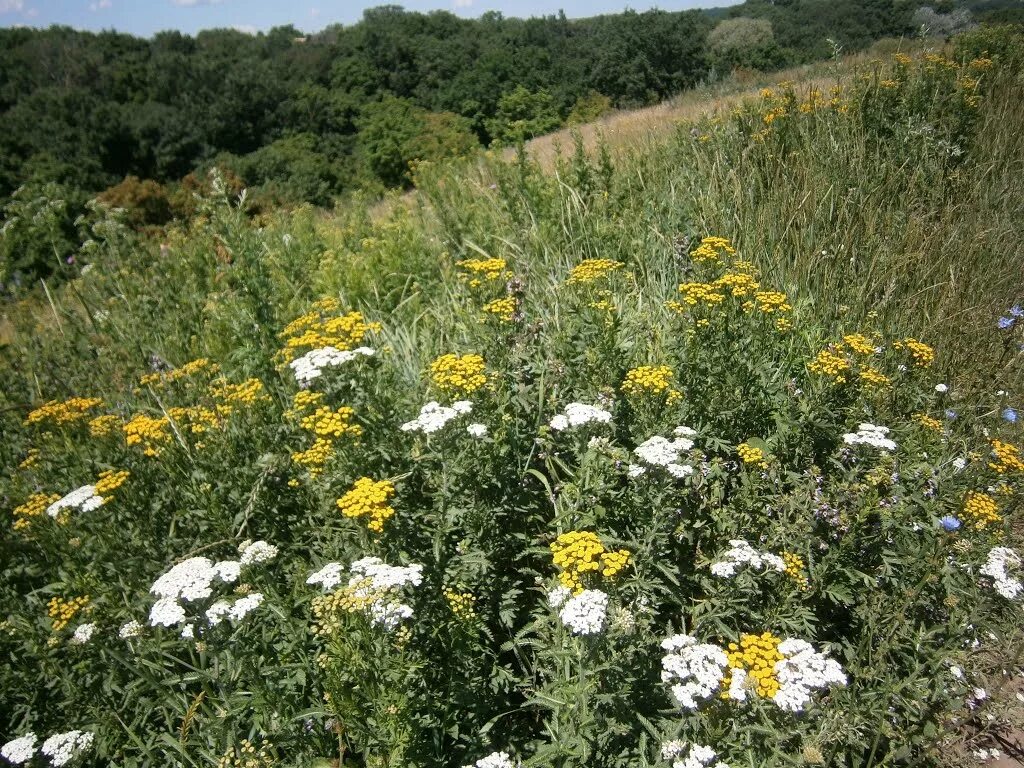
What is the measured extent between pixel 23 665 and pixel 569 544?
238 cm

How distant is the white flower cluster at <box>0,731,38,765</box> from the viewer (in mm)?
1853

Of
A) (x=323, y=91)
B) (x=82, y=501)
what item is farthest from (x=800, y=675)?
(x=323, y=91)

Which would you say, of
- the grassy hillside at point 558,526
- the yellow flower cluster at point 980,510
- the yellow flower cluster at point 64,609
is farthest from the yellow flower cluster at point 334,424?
the yellow flower cluster at point 980,510

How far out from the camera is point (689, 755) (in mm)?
1619

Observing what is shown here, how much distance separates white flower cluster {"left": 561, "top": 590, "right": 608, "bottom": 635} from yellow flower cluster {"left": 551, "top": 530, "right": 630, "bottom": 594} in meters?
0.07

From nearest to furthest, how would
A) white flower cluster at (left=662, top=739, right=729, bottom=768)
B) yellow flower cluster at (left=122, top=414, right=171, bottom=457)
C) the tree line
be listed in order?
white flower cluster at (left=662, top=739, right=729, bottom=768) < yellow flower cluster at (left=122, top=414, right=171, bottom=457) < the tree line

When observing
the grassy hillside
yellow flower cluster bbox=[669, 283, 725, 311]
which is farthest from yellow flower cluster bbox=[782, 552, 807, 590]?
yellow flower cluster bbox=[669, 283, 725, 311]

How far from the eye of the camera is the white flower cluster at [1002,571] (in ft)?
6.64

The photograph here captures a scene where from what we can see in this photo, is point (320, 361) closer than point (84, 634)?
No

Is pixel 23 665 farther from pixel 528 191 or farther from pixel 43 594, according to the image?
pixel 528 191

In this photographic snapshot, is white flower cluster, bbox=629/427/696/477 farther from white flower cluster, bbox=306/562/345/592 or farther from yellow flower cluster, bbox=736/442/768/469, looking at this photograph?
white flower cluster, bbox=306/562/345/592

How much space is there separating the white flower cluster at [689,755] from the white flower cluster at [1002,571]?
1277 mm

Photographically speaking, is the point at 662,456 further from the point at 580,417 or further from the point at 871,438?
the point at 871,438

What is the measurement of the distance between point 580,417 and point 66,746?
2.10m
